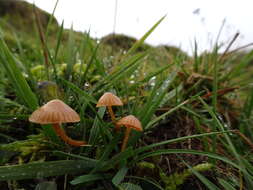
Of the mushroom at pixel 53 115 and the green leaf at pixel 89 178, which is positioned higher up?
the mushroom at pixel 53 115

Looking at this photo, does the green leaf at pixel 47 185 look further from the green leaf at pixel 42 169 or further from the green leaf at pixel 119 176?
the green leaf at pixel 119 176

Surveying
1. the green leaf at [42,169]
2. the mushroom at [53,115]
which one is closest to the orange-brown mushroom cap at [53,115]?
the mushroom at [53,115]

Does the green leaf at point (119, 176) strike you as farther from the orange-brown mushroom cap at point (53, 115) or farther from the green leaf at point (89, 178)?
the orange-brown mushroom cap at point (53, 115)

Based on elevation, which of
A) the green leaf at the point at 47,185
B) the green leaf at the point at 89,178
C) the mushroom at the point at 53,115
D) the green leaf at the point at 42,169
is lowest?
the green leaf at the point at 47,185

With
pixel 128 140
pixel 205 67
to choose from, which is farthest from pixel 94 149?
pixel 205 67

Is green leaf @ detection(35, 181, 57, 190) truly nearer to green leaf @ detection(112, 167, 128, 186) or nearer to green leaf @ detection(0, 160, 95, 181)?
green leaf @ detection(0, 160, 95, 181)

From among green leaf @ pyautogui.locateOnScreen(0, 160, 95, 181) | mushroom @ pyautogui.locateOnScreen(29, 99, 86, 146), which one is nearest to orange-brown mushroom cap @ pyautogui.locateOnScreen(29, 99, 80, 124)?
mushroom @ pyautogui.locateOnScreen(29, 99, 86, 146)

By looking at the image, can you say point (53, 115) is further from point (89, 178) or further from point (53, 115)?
point (89, 178)

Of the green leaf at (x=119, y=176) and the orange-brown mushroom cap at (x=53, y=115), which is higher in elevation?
the orange-brown mushroom cap at (x=53, y=115)

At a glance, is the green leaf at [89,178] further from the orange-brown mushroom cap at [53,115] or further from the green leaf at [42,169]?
the orange-brown mushroom cap at [53,115]

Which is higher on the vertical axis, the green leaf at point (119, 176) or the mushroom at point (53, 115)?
the mushroom at point (53, 115)
